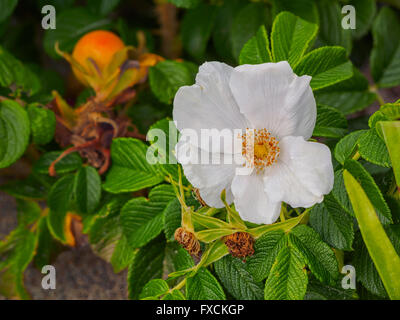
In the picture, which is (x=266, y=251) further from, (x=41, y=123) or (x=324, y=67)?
(x=41, y=123)

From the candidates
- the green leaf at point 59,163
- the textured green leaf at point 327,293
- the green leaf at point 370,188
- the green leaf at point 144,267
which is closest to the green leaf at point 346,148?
the green leaf at point 370,188

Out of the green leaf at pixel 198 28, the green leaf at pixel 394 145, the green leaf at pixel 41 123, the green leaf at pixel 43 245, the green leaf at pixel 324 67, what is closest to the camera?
the green leaf at pixel 394 145


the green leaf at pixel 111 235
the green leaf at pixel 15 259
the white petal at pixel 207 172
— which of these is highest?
the white petal at pixel 207 172

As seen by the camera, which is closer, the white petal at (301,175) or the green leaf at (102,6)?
the white petal at (301,175)

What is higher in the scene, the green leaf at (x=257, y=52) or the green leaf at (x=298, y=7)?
the green leaf at (x=298, y=7)

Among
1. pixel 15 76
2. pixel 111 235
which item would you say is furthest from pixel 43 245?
pixel 15 76

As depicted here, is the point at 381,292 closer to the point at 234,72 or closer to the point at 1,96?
the point at 234,72

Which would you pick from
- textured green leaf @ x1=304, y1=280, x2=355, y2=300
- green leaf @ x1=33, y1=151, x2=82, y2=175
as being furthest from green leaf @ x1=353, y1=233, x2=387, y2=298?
green leaf @ x1=33, y1=151, x2=82, y2=175

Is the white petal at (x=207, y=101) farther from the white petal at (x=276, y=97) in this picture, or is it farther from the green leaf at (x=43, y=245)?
the green leaf at (x=43, y=245)
